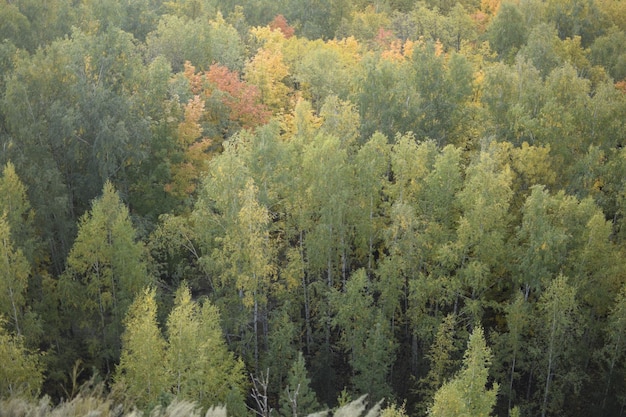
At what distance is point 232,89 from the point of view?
40781 mm

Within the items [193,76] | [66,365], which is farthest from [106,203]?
[193,76]

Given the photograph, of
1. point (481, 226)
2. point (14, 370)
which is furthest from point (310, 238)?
point (14, 370)

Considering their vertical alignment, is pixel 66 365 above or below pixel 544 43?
below

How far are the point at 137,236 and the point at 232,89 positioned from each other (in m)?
12.9

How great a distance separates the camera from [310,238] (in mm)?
31094

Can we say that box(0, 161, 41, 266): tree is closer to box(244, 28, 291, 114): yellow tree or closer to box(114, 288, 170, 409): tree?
box(114, 288, 170, 409): tree

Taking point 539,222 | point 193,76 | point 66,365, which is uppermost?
point 193,76

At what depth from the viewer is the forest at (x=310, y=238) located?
26.9m

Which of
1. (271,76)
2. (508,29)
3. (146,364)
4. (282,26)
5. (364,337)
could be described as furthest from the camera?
(282,26)

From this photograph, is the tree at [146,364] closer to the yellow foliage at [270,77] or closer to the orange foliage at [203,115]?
the orange foliage at [203,115]

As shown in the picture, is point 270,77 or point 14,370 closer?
point 14,370

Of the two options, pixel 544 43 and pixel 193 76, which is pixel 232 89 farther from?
pixel 544 43

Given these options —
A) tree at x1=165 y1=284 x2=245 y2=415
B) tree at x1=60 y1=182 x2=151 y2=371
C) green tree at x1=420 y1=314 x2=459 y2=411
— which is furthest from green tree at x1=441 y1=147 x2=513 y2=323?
tree at x1=60 y1=182 x2=151 y2=371

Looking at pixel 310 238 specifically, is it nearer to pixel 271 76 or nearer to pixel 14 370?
pixel 14 370
